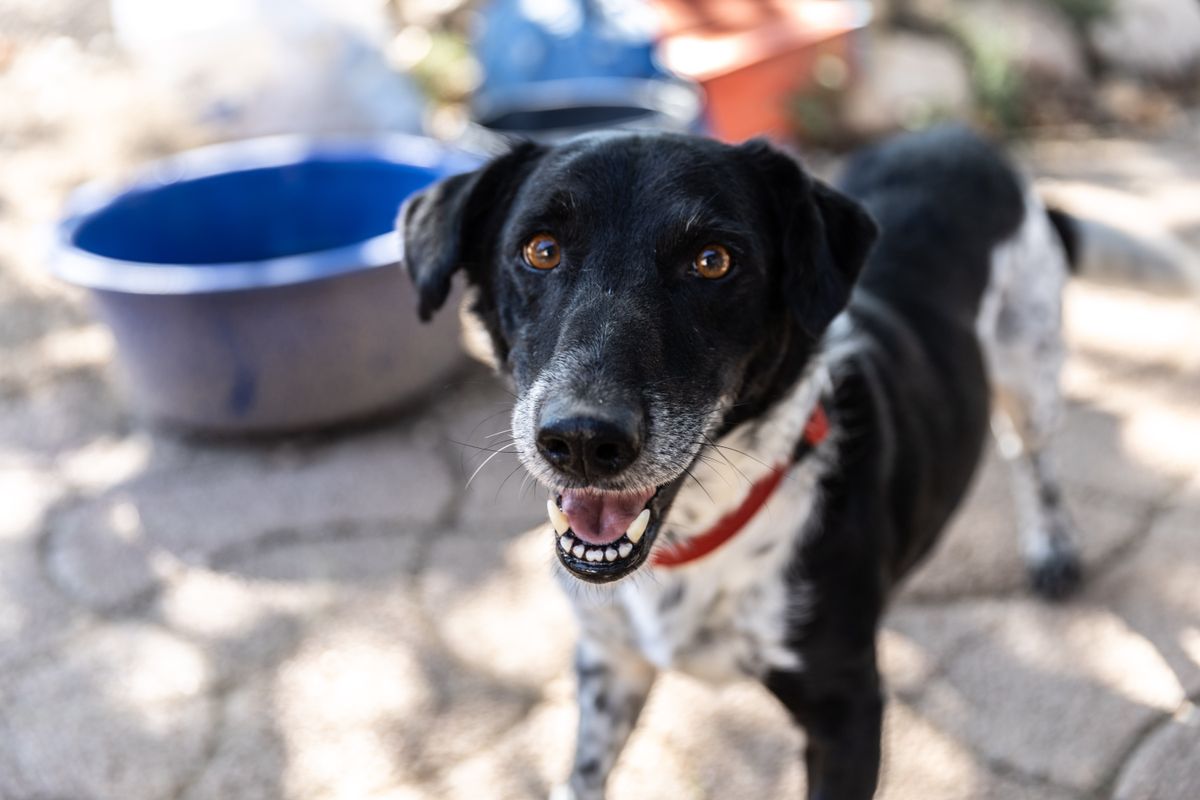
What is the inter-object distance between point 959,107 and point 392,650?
16.1ft

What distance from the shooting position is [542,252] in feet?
6.76

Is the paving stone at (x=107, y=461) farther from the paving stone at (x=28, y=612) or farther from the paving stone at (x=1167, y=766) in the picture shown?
the paving stone at (x=1167, y=766)

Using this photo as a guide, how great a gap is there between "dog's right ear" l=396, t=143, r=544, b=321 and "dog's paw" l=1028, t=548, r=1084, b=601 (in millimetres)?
1802

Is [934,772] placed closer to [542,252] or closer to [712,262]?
[712,262]

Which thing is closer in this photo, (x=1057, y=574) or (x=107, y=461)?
(x=1057, y=574)

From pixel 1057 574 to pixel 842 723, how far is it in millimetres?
1277

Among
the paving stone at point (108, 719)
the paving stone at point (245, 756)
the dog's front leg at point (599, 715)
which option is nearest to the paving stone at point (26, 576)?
the paving stone at point (108, 719)

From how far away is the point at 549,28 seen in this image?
5742mm

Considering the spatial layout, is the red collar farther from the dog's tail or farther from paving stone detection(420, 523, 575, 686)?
the dog's tail

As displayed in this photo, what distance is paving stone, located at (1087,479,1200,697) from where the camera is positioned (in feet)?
9.57

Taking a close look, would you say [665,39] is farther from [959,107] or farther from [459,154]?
[459,154]

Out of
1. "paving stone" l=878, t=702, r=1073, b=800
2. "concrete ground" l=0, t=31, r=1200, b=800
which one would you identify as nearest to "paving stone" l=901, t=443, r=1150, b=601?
"concrete ground" l=0, t=31, r=1200, b=800

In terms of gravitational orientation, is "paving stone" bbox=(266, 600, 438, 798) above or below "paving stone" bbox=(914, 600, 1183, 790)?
above

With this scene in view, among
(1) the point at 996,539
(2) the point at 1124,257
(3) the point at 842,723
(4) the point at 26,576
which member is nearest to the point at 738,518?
(3) the point at 842,723
